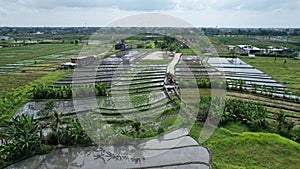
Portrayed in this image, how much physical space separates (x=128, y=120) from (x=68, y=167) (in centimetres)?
545

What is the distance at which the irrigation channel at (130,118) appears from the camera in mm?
10477

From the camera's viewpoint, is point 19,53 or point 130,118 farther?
point 19,53

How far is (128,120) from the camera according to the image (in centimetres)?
1498

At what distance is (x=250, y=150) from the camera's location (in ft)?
36.3

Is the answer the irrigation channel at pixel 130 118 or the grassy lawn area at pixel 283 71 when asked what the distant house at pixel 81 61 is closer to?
the irrigation channel at pixel 130 118

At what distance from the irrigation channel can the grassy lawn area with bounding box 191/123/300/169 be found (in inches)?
26.6

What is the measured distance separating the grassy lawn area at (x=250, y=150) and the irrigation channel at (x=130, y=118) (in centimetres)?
68

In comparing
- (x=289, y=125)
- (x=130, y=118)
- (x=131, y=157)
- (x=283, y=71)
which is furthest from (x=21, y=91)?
(x=283, y=71)

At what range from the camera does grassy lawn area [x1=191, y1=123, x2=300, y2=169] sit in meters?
10.1

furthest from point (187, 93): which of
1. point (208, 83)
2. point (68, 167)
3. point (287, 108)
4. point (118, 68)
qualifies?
point (118, 68)

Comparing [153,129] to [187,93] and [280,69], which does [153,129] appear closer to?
[187,93]

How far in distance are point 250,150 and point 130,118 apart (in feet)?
25.1

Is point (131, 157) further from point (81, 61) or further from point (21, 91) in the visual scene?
point (81, 61)

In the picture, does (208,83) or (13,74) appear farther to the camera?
(13,74)
